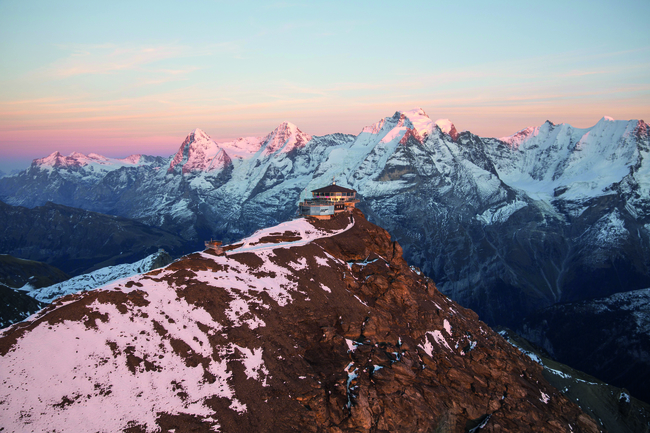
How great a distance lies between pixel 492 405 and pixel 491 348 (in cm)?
2289

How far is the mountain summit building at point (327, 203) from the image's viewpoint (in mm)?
138000

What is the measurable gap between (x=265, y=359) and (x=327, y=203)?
81204 mm

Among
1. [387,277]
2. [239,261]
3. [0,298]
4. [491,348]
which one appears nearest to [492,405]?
[491,348]

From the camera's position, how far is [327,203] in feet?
465

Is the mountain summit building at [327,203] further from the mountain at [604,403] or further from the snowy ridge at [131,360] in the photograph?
the mountain at [604,403]

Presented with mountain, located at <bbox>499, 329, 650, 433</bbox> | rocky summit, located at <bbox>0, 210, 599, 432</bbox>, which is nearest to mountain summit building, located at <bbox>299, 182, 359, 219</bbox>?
rocky summit, located at <bbox>0, 210, 599, 432</bbox>

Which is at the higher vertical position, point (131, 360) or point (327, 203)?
point (327, 203)

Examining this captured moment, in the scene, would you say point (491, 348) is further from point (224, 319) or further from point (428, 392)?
point (224, 319)

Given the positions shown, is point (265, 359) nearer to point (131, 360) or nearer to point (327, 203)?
point (131, 360)

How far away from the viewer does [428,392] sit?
72.7 m

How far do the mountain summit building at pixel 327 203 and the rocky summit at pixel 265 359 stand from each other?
35908mm

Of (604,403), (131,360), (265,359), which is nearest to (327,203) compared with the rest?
(265,359)

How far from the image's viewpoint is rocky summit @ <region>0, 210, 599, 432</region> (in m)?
53.5

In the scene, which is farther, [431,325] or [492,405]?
[431,325]
